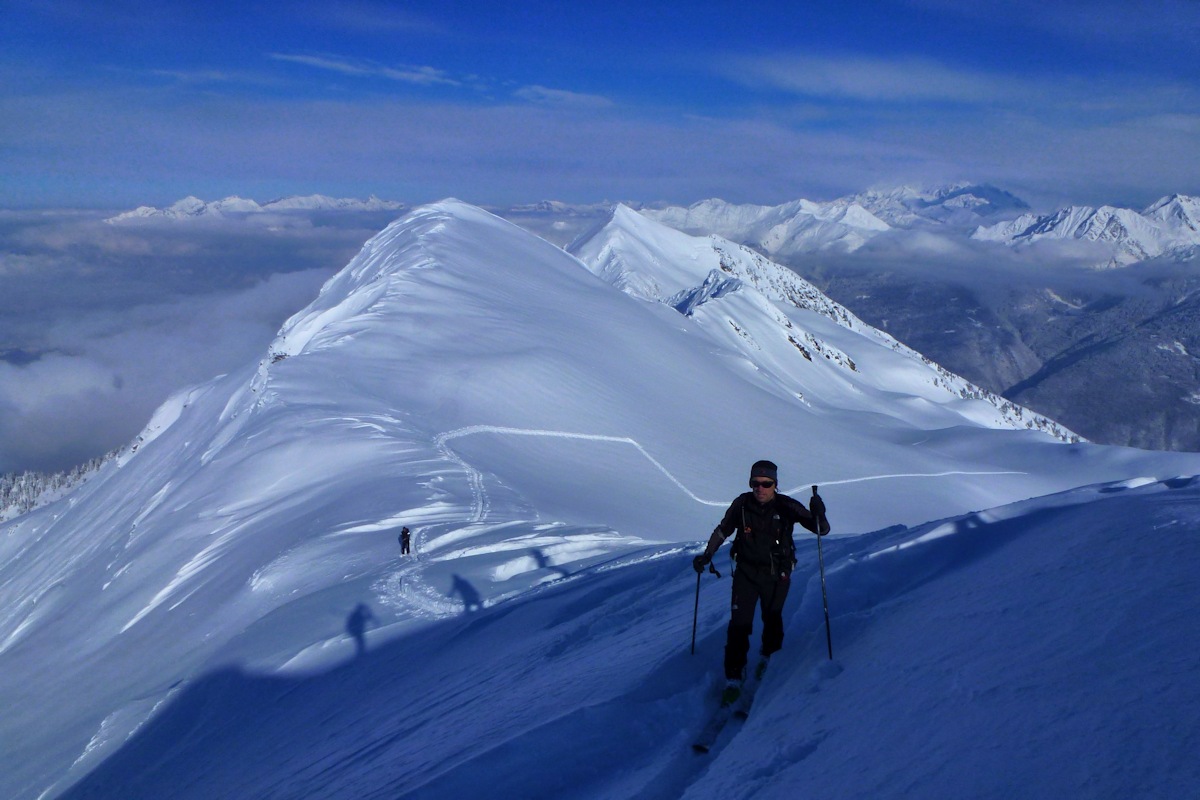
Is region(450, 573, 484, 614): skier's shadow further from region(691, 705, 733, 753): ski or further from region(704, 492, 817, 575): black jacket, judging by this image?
region(704, 492, 817, 575): black jacket

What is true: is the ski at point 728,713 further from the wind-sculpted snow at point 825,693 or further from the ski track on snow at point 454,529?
the ski track on snow at point 454,529

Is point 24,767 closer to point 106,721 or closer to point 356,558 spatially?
point 106,721

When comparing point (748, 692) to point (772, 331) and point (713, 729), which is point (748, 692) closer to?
point (713, 729)

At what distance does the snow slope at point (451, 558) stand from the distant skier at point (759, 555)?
0.36 metres

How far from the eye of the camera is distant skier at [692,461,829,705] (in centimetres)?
609

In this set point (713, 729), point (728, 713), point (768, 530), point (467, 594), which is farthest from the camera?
point (467, 594)

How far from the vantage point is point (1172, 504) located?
5.97 metres

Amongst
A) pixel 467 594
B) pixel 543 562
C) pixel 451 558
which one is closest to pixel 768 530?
pixel 467 594

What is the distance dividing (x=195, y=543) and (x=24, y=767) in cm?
700

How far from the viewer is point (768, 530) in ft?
20.3

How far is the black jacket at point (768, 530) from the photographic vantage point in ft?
20.2

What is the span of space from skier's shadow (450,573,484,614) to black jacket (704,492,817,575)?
6.14 m

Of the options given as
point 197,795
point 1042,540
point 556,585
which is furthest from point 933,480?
point 197,795

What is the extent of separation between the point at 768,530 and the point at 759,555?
0.67ft
